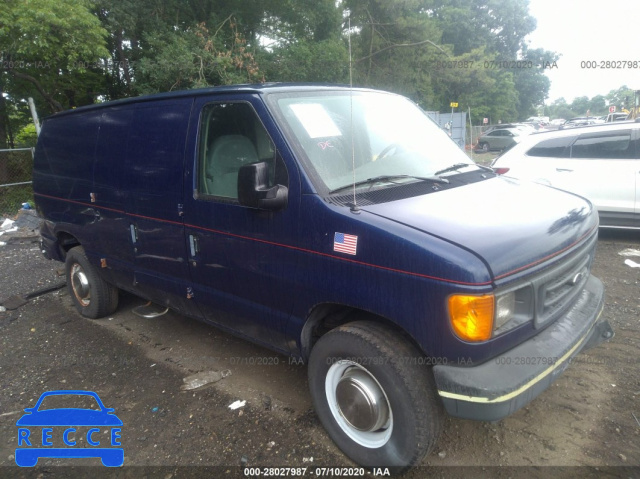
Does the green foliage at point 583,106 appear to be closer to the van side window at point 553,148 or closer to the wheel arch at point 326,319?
the van side window at point 553,148

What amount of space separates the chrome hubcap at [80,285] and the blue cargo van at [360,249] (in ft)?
3.99

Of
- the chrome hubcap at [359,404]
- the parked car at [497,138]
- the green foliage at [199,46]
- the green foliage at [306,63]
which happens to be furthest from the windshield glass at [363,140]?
the parked car at [497,138]

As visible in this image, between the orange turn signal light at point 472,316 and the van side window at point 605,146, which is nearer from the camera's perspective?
the orange turn signal light at point 472,316

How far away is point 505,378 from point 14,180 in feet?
43.0

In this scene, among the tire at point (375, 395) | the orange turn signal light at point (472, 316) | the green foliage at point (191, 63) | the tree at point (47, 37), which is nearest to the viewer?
the orange turn signal light at point (472, 316)

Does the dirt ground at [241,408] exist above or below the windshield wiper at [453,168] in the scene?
below

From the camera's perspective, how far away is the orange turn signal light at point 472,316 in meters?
2.05

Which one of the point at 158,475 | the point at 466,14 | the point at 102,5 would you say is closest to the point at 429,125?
the point at 158,475

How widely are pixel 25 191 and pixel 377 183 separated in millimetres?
11454

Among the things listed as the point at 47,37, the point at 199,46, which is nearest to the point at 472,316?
the point at 47,37

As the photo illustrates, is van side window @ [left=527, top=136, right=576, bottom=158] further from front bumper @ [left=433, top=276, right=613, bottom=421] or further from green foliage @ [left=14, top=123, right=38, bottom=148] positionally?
green foliage @ [left=14, top=123, right=38, bottom=148]

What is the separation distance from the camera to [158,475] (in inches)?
106

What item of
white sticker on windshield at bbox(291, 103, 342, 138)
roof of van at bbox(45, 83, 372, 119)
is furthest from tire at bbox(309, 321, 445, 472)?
roof of van at bbox(45, 83, 372, 119)

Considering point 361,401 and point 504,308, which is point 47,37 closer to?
point 361,401
